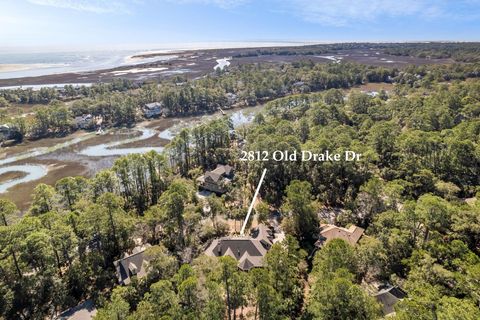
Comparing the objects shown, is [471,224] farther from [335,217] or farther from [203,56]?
[203,56]

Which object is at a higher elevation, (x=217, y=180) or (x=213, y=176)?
(x=213, y=176)

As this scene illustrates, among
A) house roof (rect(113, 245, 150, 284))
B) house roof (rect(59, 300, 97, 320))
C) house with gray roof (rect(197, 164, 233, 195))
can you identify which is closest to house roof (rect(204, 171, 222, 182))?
house with gray roof (rect(197, 164, 233, 195))

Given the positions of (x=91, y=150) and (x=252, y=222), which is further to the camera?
(x=91, y=150)

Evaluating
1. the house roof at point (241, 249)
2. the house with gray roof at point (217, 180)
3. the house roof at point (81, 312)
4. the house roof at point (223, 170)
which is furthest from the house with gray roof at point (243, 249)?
the house roof at point (223, 170)

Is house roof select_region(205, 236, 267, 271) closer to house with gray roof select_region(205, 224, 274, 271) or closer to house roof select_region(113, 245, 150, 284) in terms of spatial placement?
house with gray roof select_region(205, 224, 274, 271)

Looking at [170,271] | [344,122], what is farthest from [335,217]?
[344,122]

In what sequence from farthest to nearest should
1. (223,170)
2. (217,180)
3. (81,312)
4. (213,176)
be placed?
(223,170)
(213,176)
(217,180)
(81,312)

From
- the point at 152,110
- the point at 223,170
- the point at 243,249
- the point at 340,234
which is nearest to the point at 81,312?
the point at 243,249

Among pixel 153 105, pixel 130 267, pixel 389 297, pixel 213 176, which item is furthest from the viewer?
pixel 153 105

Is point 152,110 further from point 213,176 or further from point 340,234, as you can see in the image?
point 340,234
